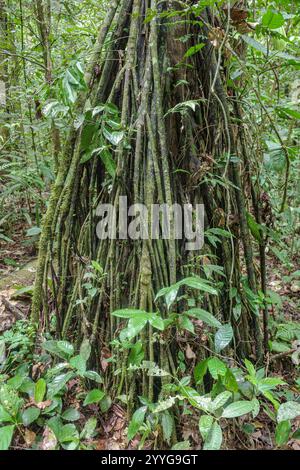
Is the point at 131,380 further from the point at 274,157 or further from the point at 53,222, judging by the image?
the point at 274,157

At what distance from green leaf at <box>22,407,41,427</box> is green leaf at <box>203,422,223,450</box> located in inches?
28.4

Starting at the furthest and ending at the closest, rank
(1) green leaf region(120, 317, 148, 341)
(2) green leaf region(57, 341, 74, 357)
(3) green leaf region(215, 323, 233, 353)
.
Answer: (2) green leaf region(57, 341, 74, 357), (3) green leaf region(215, 323, 233, 353), (1) green leaf region(120, 317, 148, 341)

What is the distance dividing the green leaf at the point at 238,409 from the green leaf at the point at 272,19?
56.2 inches

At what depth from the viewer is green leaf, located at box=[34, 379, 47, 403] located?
5.20 feet

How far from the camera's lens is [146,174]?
175 centimetres

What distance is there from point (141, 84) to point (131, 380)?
4.66 feet

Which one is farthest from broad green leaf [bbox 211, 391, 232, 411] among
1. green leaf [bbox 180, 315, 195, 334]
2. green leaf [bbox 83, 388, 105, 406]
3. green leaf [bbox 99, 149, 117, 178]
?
green leaf [bbox 99, 149, 117, 178]

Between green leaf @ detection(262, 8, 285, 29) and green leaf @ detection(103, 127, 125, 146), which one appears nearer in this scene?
green leaf @ detection(262, 8, 285, 29)

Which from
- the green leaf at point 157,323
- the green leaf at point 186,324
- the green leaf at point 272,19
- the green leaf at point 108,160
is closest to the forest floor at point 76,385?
the green leaf at point 186,324

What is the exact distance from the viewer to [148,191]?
1.71 meters

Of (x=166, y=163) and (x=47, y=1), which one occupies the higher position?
(x=47, y=1)

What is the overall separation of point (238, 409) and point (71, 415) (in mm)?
731

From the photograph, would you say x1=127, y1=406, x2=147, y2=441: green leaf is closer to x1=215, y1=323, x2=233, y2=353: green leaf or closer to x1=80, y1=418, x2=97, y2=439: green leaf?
x1=80, y1=418, x2=97, y2=439: green leaf
